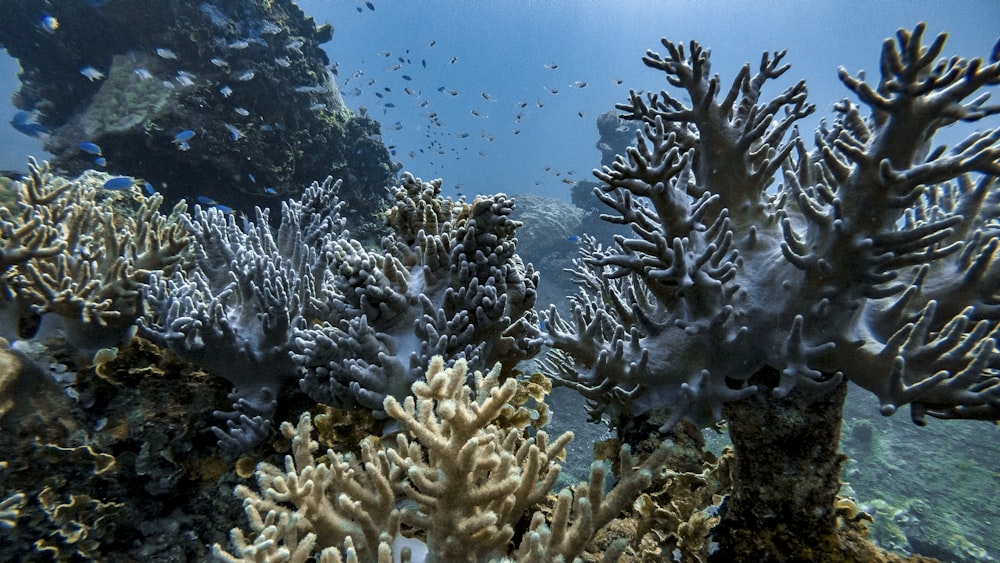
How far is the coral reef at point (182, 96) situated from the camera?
11.1 metres

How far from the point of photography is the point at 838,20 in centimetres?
10331

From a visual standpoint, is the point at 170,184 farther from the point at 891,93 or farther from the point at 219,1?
the point at 891,93

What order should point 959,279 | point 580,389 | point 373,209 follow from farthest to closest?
point 373,209 → point 580,389 → point 959,279

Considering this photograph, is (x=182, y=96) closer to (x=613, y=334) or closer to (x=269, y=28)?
(x=269, y=28)

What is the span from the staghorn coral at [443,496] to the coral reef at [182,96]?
11.3 meters

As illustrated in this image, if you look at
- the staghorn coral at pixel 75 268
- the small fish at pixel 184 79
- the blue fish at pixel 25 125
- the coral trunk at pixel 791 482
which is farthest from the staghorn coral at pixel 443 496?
Result: the blue fish at pixel 25 125

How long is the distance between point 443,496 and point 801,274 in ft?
6.08


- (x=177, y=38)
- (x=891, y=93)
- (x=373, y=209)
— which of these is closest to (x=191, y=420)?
(x=891, y=93)

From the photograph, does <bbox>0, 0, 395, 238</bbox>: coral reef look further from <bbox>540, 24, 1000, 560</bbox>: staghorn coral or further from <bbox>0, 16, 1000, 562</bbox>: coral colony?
<bbox>540, 24, 1000, 560</bbox>: staghorn coral

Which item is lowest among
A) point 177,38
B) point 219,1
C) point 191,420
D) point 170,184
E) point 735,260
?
point 191,420

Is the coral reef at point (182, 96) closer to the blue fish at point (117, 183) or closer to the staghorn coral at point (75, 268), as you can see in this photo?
the blue fish at point (117, 183)

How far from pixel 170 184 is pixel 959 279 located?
14844mm

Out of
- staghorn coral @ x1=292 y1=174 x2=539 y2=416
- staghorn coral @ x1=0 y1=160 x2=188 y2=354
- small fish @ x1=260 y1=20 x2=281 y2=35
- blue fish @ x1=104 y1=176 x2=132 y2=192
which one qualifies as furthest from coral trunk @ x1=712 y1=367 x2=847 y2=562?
small fish @ x1=260 y1=20 x2=281 y2=35

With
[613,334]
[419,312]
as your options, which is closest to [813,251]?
[613,334]
